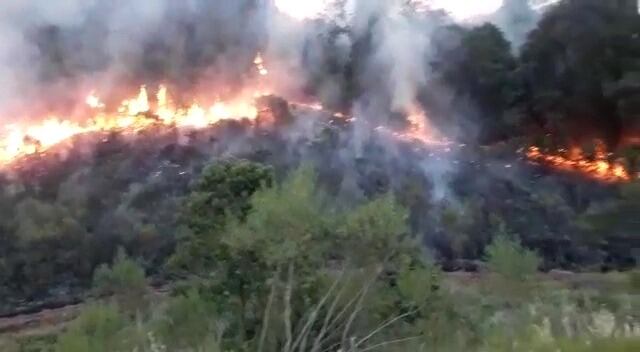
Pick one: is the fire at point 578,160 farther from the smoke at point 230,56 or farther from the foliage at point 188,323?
the foliage at point 188,323

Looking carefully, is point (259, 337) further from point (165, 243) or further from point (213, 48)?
point (213, 48)

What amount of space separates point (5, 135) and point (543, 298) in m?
21.8

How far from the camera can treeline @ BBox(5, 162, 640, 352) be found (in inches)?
657

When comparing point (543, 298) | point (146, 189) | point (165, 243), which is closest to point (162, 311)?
point (543, 298)

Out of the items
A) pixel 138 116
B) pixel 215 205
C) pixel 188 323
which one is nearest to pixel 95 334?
pixel 188 323

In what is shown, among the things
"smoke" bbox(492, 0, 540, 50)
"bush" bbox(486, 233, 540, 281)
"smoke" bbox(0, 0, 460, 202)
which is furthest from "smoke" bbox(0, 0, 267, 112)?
"bush" bbox(486, 233, 540, 281)

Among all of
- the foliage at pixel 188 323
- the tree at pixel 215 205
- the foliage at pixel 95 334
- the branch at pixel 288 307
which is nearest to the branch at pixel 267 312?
the branch at pixel 288 307

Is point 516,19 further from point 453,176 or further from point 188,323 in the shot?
point 188,323

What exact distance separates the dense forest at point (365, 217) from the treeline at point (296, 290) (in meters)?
0.04

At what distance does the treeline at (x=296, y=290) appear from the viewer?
1669 cm

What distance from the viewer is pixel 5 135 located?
35656 mm

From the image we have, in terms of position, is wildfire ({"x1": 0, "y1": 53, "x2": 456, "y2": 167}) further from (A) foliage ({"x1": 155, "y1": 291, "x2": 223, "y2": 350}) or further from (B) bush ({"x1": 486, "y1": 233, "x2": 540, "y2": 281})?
(B) bush ({"x1": 486, "y1": 233, "x2": 540, "y2": 281})

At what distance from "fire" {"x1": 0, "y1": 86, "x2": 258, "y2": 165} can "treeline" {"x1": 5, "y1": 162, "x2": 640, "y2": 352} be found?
18.3 metres

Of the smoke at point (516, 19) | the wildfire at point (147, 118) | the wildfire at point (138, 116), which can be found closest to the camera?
the wildfire at point (147, 118)
